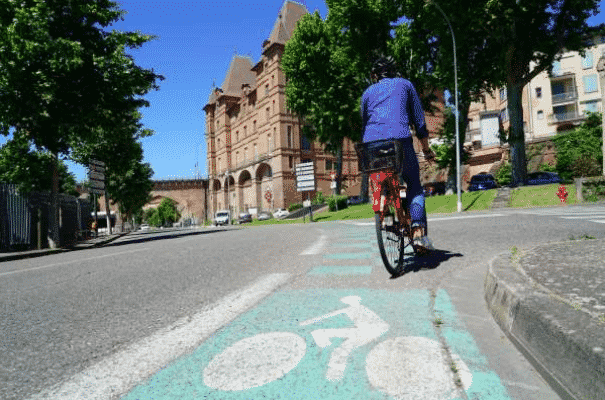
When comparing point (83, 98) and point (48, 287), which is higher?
point (83, 98)

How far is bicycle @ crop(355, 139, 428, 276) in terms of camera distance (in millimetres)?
3732

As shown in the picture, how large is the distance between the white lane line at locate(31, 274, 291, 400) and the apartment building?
46.7 m

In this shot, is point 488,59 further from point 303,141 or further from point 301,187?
point 303,141

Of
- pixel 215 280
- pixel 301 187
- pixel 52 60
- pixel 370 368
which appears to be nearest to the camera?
pixel 370 368

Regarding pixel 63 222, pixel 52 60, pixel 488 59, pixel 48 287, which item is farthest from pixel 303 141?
pixel 48 287

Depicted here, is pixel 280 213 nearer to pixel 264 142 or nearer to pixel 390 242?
pixel 264 142

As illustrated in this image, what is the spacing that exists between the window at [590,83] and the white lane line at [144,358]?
5621cm

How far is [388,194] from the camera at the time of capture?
12.6ft

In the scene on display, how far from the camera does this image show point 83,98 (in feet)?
46.9

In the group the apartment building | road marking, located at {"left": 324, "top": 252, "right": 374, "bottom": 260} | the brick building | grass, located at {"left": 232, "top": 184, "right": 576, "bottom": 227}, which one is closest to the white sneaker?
road marking, located at {"left": 324, "top": 252, "right": 374, "bottom": 260}

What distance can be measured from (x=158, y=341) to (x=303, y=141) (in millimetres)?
55147

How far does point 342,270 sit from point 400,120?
1.58 meters

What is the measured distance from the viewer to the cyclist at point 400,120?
13.1 feet

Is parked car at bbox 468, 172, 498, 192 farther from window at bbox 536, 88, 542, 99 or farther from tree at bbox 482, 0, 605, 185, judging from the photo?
window at bbox 536, 88, 542, 99
